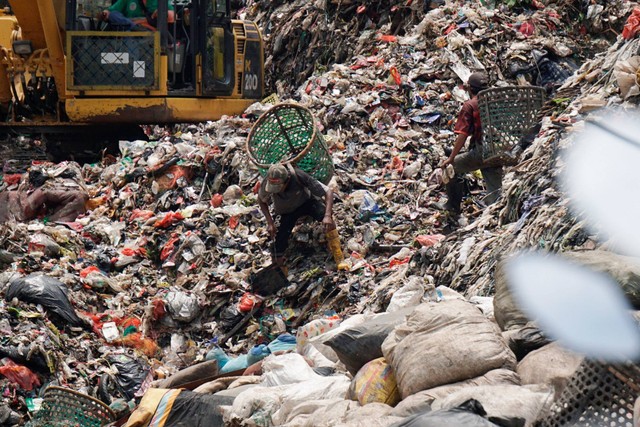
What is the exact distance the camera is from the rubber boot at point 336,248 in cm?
867

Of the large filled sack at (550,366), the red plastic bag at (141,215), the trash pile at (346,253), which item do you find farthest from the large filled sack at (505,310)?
the red plastic bag at (141,215)

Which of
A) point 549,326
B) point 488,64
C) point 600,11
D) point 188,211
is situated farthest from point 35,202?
point 549,326

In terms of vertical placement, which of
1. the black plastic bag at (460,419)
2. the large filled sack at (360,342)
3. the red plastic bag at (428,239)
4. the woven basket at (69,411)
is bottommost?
the woven basket at (69,411)

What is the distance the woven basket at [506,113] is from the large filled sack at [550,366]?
13.5 feet

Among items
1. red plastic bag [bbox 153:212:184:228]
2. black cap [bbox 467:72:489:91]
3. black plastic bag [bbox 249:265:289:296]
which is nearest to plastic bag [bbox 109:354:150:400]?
black plastic bag [bbox 249:265:289:296]

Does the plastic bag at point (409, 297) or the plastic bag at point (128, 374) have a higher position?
the plastic bag at point (409, 297)

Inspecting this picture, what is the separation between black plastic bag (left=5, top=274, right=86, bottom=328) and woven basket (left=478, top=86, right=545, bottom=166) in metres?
3.28

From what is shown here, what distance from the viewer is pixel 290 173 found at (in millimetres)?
8523

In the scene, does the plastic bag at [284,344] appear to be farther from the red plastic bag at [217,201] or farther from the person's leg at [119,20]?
the person's leg at [119,20]

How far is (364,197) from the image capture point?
955 cm

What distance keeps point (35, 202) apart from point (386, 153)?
3.36 metres

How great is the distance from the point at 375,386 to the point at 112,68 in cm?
753

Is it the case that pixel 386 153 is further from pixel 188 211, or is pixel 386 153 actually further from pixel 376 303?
pixel 376 303

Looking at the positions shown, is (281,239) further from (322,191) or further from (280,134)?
(280,134)
